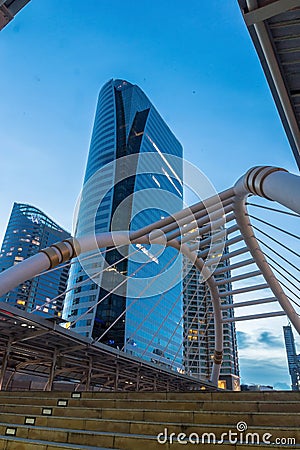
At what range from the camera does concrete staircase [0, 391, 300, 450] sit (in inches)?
163

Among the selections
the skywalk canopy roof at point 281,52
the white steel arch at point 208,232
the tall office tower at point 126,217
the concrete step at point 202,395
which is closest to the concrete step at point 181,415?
the concrete step at point 202,395

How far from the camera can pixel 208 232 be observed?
18953 mm

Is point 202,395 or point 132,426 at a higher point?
point 202,395

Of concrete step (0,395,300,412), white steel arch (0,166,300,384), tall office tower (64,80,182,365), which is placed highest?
tall office tower (64,80,182,365)

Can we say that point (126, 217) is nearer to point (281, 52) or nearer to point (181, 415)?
Answer: point (281, 52)

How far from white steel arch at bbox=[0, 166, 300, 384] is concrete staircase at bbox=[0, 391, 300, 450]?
5.11 meters

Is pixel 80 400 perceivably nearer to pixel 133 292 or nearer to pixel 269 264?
pixel 269 264

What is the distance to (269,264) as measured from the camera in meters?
20.8

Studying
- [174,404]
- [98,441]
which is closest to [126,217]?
[174,404]

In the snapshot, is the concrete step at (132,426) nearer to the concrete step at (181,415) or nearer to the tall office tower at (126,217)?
the concrete step at (181,415)

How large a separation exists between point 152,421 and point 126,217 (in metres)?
91.7

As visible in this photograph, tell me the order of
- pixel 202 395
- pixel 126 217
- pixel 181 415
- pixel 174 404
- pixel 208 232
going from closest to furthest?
1. pixel 181 415
2. pixel 174 404
3. pixel 202 395
4. pixel 208 232
5. pixel 126 217

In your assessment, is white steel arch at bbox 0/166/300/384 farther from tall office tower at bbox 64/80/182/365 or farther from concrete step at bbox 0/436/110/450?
tall office tower at bbox 64/80/182/365

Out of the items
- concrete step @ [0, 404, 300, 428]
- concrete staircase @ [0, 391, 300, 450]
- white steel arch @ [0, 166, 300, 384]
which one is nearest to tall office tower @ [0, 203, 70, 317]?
white steel arch @ [0, 166, 300, 384]
